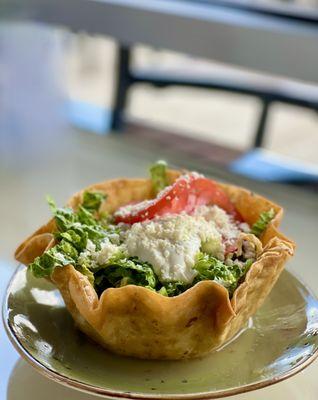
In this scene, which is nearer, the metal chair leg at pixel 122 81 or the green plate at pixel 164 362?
the green plate at pixel 164 362

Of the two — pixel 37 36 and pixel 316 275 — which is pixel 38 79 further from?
pixel 316 275

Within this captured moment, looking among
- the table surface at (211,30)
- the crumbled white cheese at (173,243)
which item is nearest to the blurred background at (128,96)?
the table surface at (211,30)

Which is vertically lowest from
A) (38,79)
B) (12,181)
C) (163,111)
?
(163,111)

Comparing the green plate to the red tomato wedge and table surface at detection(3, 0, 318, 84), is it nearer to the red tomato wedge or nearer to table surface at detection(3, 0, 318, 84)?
the red tomato wedge

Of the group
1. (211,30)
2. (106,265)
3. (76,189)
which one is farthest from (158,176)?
(211,30)

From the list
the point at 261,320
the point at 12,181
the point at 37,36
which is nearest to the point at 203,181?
the point at 261,320

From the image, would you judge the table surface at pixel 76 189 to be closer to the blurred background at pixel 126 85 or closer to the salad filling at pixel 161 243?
the blurred background at pixel 126 85
